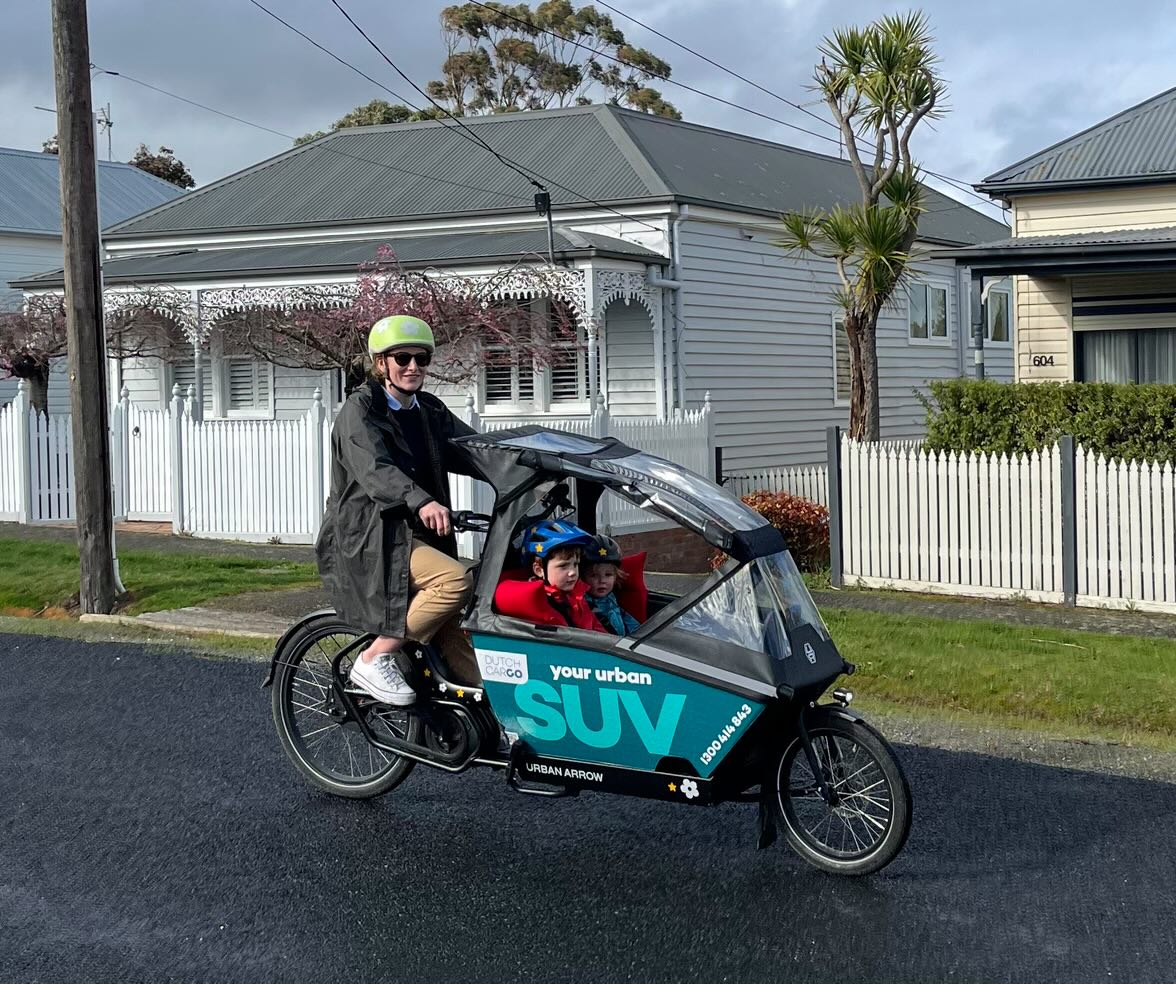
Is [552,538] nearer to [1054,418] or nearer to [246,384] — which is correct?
[1054,418]

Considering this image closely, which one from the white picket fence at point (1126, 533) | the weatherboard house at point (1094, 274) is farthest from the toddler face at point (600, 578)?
the weatherboard house at point (1094, 274)

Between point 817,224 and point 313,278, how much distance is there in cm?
769

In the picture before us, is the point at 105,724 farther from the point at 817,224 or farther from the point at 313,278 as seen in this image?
the point at 313,278

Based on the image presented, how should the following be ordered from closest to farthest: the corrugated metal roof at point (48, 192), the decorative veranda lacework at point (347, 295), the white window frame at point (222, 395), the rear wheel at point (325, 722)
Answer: the rear wheel at point (325, 722), the decorative veranda lacework at point (347, 295), the white window frame at point (222, 395), the corrugated metal roof at point (48, 192)

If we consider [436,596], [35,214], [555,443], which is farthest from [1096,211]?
[35,214]

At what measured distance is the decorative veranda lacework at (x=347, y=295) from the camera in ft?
67.1

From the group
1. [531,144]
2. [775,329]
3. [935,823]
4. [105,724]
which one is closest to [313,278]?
[531,144]

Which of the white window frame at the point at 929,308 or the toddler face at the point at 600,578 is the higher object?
the white window frame at the point at 929,308

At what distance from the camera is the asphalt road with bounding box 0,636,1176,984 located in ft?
16.1

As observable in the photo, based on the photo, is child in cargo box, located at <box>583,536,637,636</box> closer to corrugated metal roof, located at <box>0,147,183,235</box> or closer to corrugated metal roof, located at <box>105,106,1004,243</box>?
corrugated metal roof, located at <box>105,106,1004,243</box>

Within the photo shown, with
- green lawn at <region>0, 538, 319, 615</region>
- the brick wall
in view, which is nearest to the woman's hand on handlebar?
green lawn at <region>0, 538, 319, 615</region>

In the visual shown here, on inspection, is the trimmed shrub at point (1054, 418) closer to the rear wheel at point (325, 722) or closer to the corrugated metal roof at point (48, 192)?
the rear wheel at point (325, 722)

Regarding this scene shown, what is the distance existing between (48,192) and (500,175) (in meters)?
17.9

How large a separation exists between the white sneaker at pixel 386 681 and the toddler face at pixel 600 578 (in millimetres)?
873
